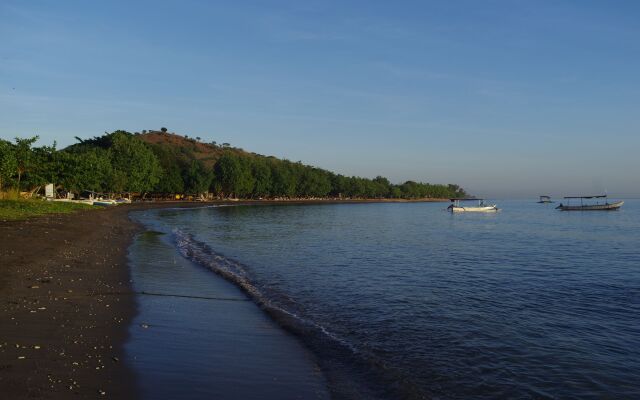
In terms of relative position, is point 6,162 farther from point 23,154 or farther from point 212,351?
point 212,351

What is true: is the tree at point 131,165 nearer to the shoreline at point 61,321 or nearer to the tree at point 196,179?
the tree at point 196,179

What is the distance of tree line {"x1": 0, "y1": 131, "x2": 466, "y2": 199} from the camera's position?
62131 millimetres

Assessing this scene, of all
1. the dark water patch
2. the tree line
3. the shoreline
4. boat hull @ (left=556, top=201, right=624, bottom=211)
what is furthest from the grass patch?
boat hull @ (left=556, top=201, right=624, bottom=211)

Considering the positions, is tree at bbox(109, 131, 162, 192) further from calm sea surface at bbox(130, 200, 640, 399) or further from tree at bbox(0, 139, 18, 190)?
calm sea surface at bbox(130, 200, 640, 399)

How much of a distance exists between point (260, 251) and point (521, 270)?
16.2 metres

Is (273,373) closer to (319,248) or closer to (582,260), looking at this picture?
(319,248)

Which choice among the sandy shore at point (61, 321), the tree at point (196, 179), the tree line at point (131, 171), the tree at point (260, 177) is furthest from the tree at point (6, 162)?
the tree at point (260, 177)

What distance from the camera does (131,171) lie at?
109 meters

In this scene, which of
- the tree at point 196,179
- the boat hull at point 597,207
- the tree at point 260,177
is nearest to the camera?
the boat hull at point 597,207

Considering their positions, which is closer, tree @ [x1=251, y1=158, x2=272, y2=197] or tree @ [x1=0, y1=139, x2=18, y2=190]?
tree @ [x1=0, y1=139, x2=18, y2=190]

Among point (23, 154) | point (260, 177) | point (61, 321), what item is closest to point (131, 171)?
point (23, 154)

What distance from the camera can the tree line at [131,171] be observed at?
6213 centimetres

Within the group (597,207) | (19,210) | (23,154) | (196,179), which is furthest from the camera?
(196,179)

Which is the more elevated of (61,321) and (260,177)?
(260,177)
